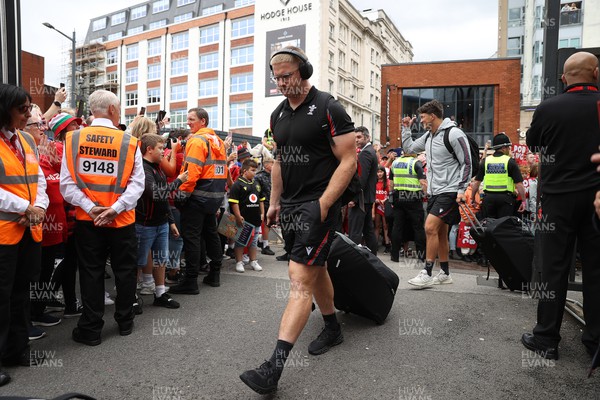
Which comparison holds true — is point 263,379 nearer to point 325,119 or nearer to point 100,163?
point 325,119

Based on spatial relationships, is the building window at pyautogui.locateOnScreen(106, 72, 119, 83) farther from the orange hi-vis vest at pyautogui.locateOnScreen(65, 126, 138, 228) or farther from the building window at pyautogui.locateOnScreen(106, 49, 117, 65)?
the orange hi-vis vest at pyautogui.locateOnScreen(65, 126, 138, 228)

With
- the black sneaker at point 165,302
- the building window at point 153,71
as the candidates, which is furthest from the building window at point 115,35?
the black sneaker at point 165,302

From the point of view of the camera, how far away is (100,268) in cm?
390

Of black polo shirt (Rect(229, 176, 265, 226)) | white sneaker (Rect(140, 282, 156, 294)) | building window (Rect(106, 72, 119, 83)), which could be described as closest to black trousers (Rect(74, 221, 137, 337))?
white sneaker (Rect(140, 282, 156, 294))

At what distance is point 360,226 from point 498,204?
111 inches

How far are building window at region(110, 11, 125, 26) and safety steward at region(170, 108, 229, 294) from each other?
71.6m

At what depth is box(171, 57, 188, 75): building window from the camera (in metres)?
51.1

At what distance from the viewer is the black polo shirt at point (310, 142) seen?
3.11 m

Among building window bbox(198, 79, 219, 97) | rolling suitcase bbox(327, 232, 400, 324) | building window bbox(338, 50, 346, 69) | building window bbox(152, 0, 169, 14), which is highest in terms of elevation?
building window bbox(152, 0, 169, 14)

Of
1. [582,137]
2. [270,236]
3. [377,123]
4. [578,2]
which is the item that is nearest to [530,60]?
[578,2]

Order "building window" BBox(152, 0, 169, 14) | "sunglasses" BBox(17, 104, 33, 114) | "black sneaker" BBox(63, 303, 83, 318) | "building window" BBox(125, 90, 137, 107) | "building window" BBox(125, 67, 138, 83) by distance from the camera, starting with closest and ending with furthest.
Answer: "sunglasses" BBox(17, 104, 33, 114), "black sneaker" BBox(63, 303, 83, 318), "building window" BBox(125, 90, 137, 107), "building window" BBox(125, 67, 138, 83), "building window" BBox(152, 0, 169, 14)

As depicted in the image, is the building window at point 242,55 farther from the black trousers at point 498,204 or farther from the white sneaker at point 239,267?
the white sneaker at point 239,267

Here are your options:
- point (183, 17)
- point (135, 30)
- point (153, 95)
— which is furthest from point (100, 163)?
point (135, 30)

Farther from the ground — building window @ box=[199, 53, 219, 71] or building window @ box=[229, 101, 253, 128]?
building window @ box=[199, 53, 219, 71]
